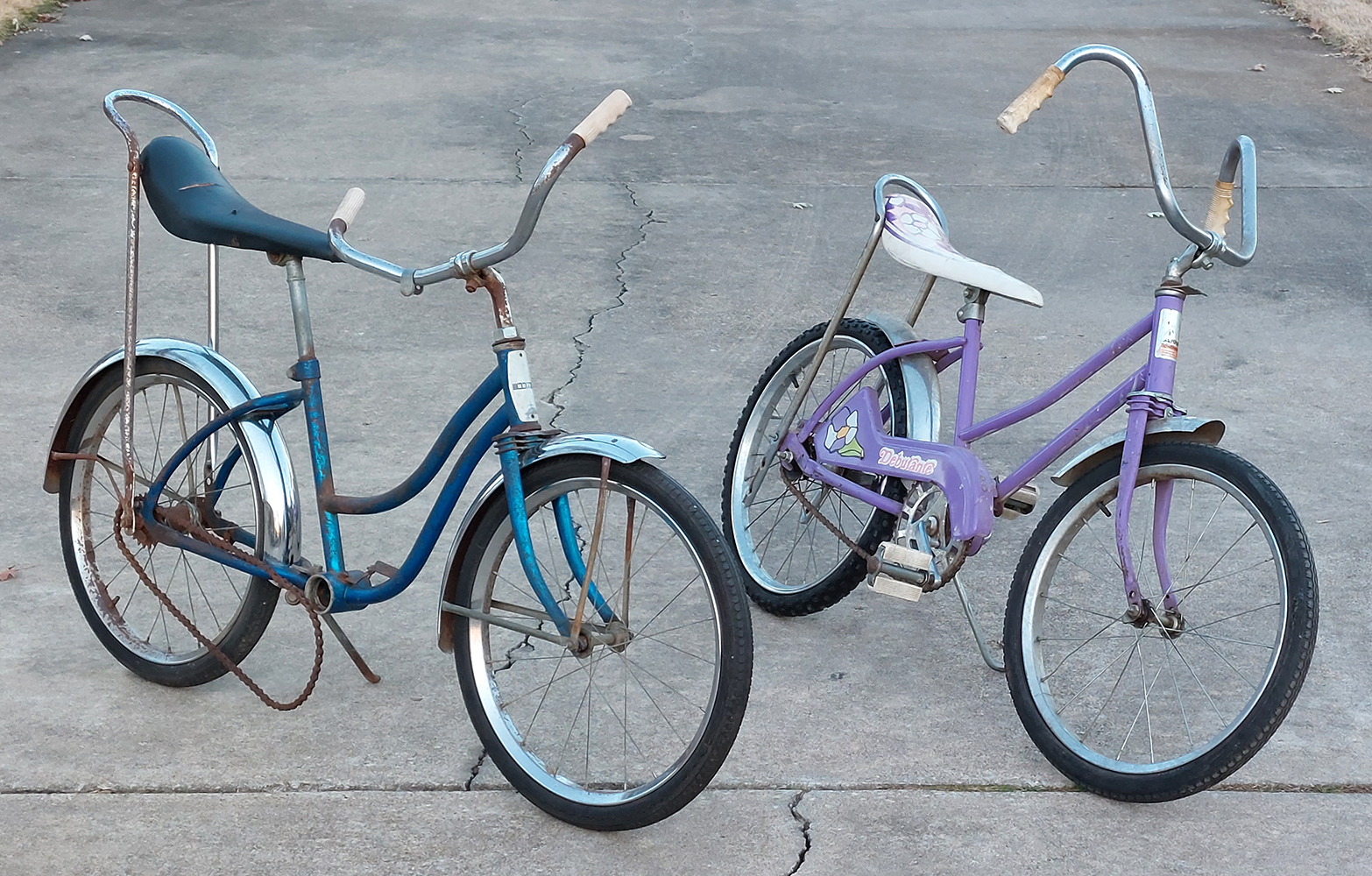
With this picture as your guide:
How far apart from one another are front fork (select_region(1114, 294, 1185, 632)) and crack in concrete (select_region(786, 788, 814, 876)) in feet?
2.71

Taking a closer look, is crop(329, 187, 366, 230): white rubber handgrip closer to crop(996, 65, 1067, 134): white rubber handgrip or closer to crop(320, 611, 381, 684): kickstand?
crop(320, 611, 381, 684): kickstand

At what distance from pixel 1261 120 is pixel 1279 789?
22.8ft

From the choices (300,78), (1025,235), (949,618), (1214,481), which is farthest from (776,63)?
(1214,481)

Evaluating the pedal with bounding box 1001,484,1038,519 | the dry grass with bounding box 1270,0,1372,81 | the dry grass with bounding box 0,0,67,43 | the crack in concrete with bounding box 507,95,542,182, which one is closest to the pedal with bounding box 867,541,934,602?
the pedal with bounding box 1001,484,1038,519

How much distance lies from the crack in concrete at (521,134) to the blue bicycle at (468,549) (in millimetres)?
4139

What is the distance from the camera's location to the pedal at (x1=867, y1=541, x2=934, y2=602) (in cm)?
353

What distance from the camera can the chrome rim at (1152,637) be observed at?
3.31 meters

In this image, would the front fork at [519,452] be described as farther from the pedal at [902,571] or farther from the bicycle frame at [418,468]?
the pedal at [902,571]

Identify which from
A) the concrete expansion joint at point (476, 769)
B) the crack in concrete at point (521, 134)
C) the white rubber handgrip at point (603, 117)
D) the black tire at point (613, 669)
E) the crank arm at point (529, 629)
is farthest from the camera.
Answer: the crack in concrete at point (521, 134)

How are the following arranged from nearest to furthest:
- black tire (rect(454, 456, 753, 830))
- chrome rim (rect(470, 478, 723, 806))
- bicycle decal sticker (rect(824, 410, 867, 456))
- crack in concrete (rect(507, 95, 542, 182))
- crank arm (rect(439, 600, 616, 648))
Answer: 1. black tire (rect(454, 456, 753, 830))
2. crank arm (rect(439, 600, 616, 648))
3. chrome rim (rect(470, 478, 723, 806))
4. bicycle decal sticker (rect(824, 410, 867, 456))
5. crack in concrete (rect(507, 95, 542, 182))

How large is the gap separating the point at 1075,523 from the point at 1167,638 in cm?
32

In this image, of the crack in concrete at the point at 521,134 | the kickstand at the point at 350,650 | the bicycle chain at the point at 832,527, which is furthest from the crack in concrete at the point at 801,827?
the crack in concrete at the point at 521,134

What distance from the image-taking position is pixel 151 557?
380cm

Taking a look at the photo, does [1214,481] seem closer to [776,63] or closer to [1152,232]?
[1152,232]
